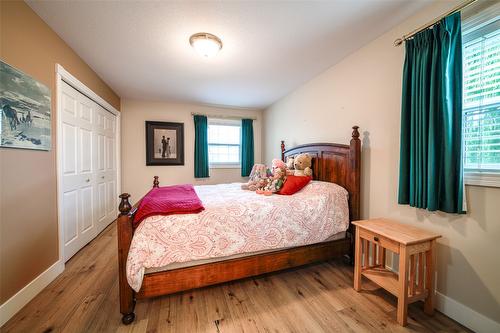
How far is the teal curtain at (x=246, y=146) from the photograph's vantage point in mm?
4578

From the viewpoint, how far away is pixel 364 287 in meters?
1.79

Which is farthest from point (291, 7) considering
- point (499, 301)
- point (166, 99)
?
point (166, 99)

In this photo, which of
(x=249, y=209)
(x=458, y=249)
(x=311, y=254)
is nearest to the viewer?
(x=458, y=249)

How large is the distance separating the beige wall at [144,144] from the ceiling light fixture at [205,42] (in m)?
2.33

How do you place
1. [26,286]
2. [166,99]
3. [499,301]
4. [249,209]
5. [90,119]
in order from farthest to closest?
[166,99] < [90,119] < [249,209] < [26,286] < [499,301]

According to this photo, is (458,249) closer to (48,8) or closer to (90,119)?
(48,8)

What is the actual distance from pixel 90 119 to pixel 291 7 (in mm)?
2851

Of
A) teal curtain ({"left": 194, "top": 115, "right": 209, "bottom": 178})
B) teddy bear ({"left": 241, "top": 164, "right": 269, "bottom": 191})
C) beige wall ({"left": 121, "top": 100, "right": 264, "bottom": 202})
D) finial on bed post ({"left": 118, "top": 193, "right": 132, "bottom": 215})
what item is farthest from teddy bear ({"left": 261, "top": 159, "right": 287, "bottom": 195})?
beige wall ({"left": 121, "top": 100, "right": 264, "bottom": 202})

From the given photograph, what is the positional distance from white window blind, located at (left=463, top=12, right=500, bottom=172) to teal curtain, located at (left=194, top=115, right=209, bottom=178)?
150 inches

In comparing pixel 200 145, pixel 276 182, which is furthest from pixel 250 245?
pixel 200 145

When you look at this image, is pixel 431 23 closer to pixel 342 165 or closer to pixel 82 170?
pixel 342 165

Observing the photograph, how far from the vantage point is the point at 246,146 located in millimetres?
4594

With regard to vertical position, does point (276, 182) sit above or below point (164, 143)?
below

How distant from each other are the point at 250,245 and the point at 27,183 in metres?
1.89
